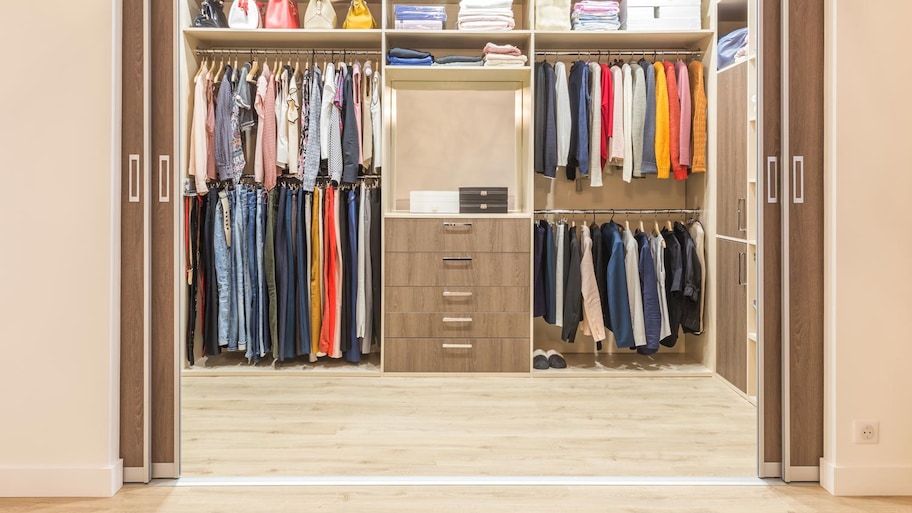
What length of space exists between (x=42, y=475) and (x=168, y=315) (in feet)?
2.08

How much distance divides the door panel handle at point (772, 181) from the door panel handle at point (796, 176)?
0.05m

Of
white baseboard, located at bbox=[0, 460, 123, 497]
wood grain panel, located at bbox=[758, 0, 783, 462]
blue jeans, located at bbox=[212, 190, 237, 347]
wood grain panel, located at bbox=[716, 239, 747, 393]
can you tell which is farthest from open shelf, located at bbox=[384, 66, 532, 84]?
white baseboard, located at bbox=[0, 460, 123, 497]

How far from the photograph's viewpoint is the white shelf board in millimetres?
4324

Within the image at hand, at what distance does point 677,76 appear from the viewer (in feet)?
14.8

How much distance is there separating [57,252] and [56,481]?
739 mm

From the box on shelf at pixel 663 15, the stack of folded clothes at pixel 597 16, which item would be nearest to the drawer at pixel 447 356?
the stack of folded clothes at pixel 597 16

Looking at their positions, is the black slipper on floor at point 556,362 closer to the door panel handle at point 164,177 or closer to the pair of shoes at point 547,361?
the pair of shoes at point 547,361

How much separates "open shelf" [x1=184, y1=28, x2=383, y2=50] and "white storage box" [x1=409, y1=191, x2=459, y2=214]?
96 centimetres

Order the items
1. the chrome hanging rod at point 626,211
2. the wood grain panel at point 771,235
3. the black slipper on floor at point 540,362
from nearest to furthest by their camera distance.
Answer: the wood grain panel at point 771,235, the black slipper on floor at point 540,362, the chrome hanging rod at point 626,211

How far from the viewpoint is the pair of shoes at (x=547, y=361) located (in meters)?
4.40

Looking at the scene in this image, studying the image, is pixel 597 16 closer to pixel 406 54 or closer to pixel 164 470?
pixel 406 54

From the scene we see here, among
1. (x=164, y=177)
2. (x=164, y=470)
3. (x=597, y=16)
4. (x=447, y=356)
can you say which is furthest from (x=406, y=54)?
(x=164, y=470)
